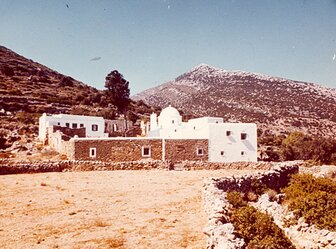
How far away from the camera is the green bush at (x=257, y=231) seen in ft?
28.8

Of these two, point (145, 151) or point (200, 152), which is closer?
point (145, 151)

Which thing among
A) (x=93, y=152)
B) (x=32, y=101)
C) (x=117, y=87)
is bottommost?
(x=93, y=152)

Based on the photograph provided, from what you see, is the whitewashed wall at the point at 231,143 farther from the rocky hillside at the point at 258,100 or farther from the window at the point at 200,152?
the rocky hillside at the point at 258,100

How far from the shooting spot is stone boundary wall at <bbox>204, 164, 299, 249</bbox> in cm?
814

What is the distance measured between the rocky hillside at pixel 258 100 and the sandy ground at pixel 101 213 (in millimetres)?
55524

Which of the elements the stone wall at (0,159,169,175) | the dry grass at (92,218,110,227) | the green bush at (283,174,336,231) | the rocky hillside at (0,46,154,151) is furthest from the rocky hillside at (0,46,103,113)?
the green bush at (283,174,336,231)

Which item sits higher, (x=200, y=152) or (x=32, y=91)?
(x=32, y=91)

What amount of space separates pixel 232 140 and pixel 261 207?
24034mm

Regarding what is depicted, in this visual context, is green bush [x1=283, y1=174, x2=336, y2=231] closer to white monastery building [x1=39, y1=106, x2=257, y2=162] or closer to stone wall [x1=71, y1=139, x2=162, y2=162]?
white monastery building [x1=39, y1=106, x2=257, y2=162]

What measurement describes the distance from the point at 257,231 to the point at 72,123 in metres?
44.1

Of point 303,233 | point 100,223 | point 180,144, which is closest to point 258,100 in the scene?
point 180,144

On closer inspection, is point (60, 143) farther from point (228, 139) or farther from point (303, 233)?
point (303, 233)

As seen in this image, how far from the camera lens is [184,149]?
35469 millimetres

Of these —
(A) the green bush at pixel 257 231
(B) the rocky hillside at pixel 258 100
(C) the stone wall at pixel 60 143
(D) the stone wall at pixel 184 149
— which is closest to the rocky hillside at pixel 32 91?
(B) the rocky hillside at pixel 258 100
